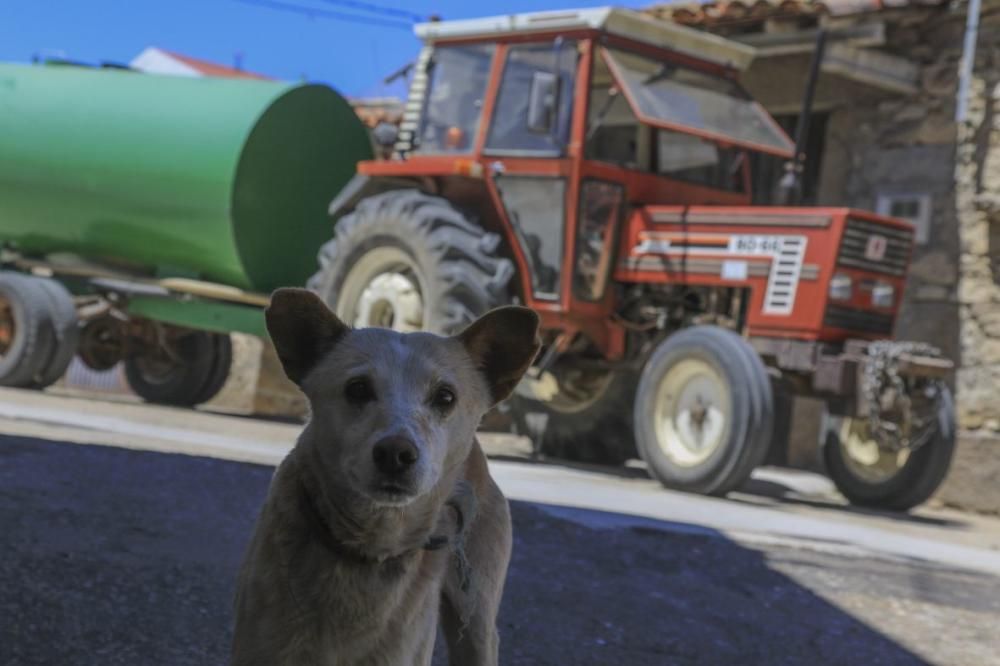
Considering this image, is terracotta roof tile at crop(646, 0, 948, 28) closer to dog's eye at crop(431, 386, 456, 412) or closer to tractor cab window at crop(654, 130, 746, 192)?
tractor cab window at crop(654, 130, 746, 192)

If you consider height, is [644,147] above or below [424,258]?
above

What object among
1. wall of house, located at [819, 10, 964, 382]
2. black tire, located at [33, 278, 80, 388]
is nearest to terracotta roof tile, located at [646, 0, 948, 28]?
wall of house, located at [819, 10, 964, 382]

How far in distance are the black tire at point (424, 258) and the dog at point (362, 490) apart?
5.31 metres

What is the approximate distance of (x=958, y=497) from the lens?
10.2 metres

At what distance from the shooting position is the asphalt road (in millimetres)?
3945

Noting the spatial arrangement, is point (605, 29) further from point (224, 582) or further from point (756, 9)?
point (224, 582)

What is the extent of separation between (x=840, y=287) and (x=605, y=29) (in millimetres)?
2026

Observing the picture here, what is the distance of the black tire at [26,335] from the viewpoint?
10508 millimetres

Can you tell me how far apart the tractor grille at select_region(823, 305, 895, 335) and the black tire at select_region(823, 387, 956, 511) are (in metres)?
0.50

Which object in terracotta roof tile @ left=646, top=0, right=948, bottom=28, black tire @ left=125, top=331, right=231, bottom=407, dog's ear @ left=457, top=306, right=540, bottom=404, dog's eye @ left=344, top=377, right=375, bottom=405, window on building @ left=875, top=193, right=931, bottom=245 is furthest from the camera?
black tire @ left=125, top=331, right=231, bottom=407

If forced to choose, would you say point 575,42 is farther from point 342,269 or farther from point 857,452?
point 857,452

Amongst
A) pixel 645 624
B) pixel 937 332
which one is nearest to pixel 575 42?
pixel 937 332

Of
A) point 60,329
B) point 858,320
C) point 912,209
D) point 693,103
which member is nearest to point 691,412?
point 858,320

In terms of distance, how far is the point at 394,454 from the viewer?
2.57 meters
